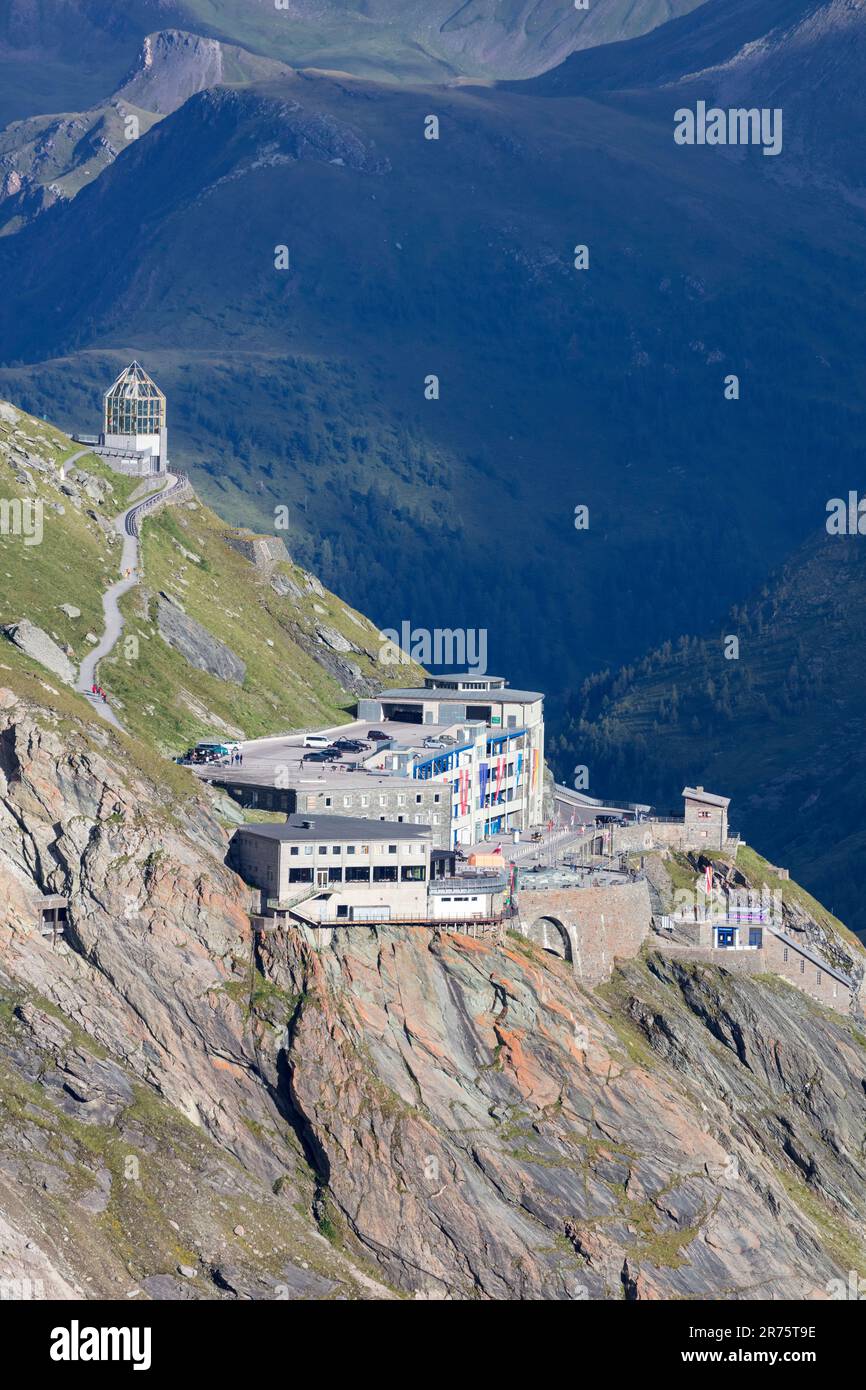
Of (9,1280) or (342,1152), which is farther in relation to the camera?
(342,1152)

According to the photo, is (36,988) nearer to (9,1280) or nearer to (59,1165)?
(59,1165)

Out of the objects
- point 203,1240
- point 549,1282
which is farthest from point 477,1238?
point 203,1240

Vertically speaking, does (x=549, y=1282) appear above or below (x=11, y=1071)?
below

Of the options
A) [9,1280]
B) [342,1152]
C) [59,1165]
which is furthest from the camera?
[342,1152]

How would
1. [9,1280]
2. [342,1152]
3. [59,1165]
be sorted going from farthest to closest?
[342,1152] < [59,1165] < [9,1280]
